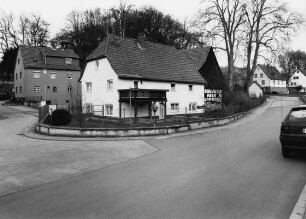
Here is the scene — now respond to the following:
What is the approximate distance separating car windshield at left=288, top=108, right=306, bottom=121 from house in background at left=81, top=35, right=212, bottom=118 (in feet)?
50.8

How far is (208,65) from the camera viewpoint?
4178 cm

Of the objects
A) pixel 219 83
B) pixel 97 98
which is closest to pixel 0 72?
pixel 97 98

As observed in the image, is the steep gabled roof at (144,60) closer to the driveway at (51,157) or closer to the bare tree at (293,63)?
the driveway at (51,157)

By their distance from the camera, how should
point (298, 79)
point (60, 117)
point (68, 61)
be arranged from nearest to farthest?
point (60, 117) → point (68, 61) → point (298, 79)

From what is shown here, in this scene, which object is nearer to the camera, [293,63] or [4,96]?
[4,96]

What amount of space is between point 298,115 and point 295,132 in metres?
0.78

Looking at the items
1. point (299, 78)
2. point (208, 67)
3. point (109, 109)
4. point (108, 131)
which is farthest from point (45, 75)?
point (299, 78)

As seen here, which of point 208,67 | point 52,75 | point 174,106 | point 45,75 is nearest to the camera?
point 174,106

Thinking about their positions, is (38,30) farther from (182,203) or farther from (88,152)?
(182,203)

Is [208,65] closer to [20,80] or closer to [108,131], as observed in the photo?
[108,131]

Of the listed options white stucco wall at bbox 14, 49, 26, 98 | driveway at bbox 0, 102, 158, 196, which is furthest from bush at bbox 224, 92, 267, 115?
white stucco wall at bbox 14, 49, 26, 98

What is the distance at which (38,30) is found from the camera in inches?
2493

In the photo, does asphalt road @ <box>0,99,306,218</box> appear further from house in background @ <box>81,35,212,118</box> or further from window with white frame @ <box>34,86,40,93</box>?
window with white frame @ <box>34,86,40,93</box>

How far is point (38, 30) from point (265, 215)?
67.5 metres
